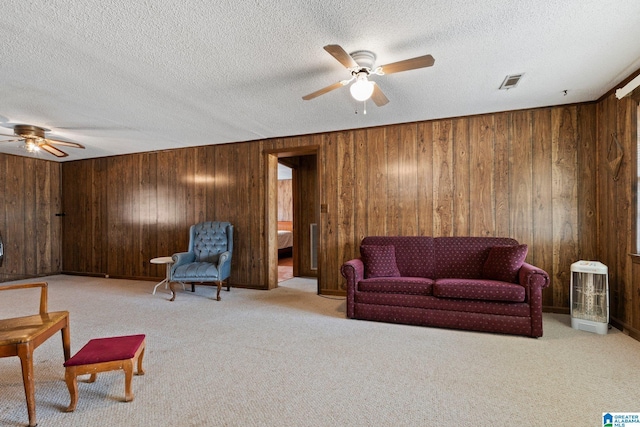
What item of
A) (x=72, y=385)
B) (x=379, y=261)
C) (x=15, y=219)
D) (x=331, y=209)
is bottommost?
(x=72, y=385)

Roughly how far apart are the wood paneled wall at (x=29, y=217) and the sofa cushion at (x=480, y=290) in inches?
305

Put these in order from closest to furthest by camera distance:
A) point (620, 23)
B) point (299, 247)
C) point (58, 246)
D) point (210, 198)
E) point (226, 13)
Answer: point (226, 13) → point (620, 23) → point (210, 198) → point (299, 247) → point (58, 246)

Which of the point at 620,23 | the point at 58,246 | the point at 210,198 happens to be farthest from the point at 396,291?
the point at 58,246

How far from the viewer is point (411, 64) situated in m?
2.27

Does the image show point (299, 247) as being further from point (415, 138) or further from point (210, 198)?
point (415, 138)

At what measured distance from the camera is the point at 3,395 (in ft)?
6.77

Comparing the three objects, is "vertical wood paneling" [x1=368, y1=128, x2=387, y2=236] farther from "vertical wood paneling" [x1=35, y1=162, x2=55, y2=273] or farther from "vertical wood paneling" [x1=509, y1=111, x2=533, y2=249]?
"vertical wood paneling" [x1=35, y1=162, x2=55, y2=273]

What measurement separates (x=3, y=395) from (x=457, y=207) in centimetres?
455

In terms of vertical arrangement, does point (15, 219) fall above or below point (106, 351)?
above

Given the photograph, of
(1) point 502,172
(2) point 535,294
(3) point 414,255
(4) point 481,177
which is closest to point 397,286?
(3) point 414,255

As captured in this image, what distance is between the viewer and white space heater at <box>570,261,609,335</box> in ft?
10.2

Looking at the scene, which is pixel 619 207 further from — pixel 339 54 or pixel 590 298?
pixel 339 54

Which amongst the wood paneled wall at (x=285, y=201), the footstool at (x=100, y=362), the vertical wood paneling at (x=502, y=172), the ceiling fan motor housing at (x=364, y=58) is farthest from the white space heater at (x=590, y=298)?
the wood paneled wall at (x=285, y=201)

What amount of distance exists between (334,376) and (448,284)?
1602 mm
